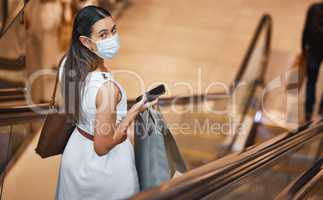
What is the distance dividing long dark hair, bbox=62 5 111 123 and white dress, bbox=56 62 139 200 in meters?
0.02

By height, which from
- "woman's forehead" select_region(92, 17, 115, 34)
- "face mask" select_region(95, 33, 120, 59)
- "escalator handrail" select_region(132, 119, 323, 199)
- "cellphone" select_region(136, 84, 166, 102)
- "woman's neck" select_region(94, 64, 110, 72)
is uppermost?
"woman's forehead" select_region(92, 17, 115, 34)

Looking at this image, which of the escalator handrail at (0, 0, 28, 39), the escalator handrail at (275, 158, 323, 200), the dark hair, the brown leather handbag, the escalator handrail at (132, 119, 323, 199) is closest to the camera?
the escalator handrail at (132, 119, 323, 199)

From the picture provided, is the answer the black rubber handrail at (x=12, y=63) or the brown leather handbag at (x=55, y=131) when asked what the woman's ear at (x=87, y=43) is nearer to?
the brown leather handbag at (x=55, y=131)

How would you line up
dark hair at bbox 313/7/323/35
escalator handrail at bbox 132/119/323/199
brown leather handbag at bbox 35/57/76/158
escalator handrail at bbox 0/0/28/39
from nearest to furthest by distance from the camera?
1. escalator handrail at bbox 132/119/323/199
2. brown leather handbag at bbox 35/57/76/158
3. escalator handrail at bbox 0/0/28/39
4. dark hair at bbox 313/7/323/35

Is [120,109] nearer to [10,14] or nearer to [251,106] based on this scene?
[10,14]

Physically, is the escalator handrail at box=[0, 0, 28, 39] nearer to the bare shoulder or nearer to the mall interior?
the mall interior

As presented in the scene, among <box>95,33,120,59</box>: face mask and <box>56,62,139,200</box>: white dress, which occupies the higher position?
<box>95,33,120,59</box>: face mask

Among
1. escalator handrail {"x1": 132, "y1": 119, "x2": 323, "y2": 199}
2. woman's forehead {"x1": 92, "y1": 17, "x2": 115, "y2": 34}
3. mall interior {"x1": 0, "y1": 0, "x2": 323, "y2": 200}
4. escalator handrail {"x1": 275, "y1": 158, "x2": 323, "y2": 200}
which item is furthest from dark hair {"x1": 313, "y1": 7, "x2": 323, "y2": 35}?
woman's forehead {"x1": 92, "y1": 17, "x2": 115, "y2": 34}

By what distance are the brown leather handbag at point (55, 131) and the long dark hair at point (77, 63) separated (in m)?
0.02

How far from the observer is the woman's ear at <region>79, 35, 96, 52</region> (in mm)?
1307

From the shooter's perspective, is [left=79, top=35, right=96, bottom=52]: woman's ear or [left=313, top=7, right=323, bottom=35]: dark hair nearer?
[left=79, top=35, right=96, bottom=52]: woman's ear

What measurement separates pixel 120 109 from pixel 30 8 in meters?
0.43

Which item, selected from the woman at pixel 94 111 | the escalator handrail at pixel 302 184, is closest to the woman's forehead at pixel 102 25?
the woman at pixel 94 111

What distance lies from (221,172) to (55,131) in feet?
1.55
